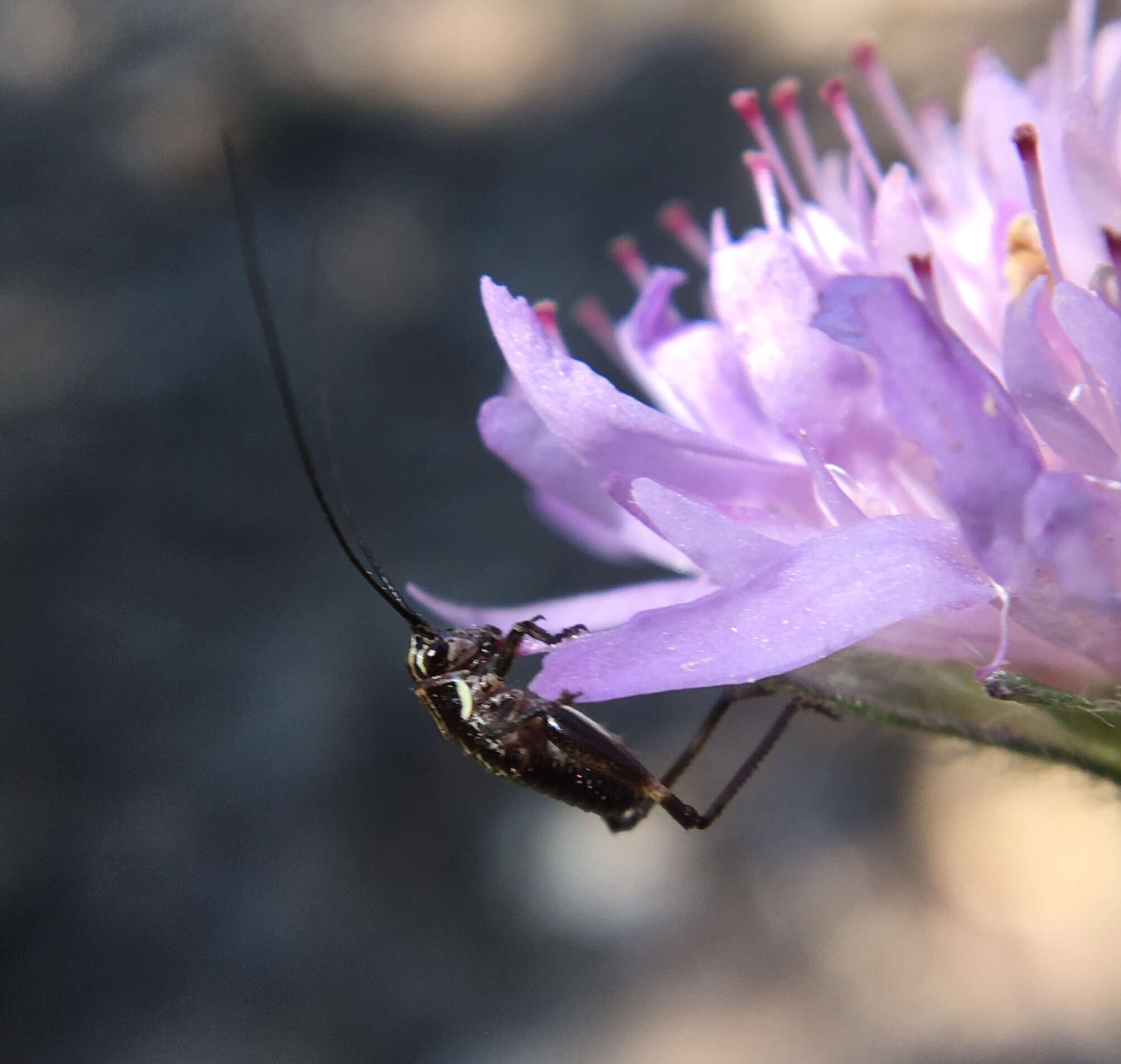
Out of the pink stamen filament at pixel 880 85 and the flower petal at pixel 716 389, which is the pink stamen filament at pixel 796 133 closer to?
the pink stamen filament at pixel 880 85

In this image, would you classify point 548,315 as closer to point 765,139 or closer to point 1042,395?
point 765,139

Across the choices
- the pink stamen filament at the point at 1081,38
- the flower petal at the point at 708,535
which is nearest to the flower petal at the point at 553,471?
the flower petal at the point at 708,535

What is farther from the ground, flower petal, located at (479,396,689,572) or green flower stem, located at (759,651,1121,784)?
flower petal, located at (479,396,689,572)

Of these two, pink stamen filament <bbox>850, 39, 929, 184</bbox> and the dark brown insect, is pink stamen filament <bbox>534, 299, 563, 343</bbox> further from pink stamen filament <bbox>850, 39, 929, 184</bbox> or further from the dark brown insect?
pink stamen filament <bbox>850, 39, 929, 184</bbox>

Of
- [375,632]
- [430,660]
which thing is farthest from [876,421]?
[375,632]

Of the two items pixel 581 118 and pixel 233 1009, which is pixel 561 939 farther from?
pixel 581 118

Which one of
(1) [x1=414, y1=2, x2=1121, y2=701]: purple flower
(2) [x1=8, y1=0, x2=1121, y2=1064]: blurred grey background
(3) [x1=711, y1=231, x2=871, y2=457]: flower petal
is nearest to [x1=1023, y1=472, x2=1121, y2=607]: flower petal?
(1) [x1=414, y1=2, x2=1121, y2=701]: purple flower

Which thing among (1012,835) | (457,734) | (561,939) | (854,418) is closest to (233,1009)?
(561,939)
